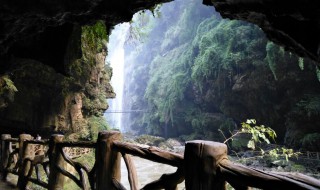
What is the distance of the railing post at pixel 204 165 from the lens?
1419mm

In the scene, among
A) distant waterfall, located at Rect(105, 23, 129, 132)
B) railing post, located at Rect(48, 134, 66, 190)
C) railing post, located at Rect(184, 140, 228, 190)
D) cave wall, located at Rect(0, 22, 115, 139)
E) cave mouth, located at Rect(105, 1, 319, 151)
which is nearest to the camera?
railing post, located at Rect(184, 140, 228, 190)

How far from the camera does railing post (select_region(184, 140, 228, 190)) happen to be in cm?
142

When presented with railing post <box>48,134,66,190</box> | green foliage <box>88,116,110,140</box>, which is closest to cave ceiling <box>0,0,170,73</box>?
railing post <box>48,134,66,190</box>

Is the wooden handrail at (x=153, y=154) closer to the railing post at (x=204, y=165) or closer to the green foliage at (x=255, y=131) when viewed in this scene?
the railing post at (x=204, y=165)

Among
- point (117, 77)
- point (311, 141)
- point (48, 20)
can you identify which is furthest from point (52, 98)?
point (117, 77)

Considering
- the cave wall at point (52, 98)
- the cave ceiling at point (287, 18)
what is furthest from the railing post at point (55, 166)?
the cave wall at point (52, 98)

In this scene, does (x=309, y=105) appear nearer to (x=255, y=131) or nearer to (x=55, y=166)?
(x=255, y=131)

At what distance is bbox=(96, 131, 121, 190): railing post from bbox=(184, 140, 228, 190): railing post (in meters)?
1.14

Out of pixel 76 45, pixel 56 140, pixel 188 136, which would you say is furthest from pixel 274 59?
pixel 56 140

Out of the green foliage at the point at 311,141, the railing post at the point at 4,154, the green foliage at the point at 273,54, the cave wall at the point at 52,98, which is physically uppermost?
the green foliage at the point at 273,54

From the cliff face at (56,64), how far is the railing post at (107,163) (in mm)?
2758

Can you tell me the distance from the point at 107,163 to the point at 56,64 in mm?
4292

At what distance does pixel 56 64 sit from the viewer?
6098 mm

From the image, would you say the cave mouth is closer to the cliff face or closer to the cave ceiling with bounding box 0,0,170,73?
the cliff face
